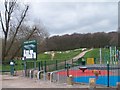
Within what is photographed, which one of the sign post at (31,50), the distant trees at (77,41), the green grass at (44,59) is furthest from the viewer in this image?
the distant trees at (77,41)

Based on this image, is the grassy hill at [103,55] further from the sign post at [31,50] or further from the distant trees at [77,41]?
the sign post at [31,50]

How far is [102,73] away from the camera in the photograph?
1617cm

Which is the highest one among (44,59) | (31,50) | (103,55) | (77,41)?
(77,41)

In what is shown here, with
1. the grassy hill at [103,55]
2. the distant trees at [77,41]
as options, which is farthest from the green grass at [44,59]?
the distant trees at [77,41]

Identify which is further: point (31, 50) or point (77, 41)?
point (77, 41)

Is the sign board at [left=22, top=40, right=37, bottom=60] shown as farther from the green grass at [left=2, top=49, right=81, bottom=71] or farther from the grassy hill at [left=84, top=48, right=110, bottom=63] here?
the grassy hill at [left=84, top=48, right=110, bottom=63]

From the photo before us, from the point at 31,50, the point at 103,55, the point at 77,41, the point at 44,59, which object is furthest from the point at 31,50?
the point at 77,41

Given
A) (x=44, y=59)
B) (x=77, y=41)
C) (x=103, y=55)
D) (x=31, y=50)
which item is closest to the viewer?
(x=31, y=50)

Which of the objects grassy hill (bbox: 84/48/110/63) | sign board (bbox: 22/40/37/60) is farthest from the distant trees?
sign board (bbox: 22/40/37/60)

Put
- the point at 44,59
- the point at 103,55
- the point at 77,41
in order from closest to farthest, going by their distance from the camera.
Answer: the point at 103,55 < the point at 44,59 < the point at 77,41

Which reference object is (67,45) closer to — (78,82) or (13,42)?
(13,42)

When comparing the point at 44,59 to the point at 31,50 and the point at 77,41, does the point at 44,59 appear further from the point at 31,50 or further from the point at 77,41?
the point at 31,50

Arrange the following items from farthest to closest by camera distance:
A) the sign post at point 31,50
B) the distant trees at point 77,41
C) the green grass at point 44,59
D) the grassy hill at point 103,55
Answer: the distant trees at point 77,41, the grassy hill at point 103,55, the green grass at point 44,59, the sign post at point 31,50

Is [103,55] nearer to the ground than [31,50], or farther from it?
farther from it
